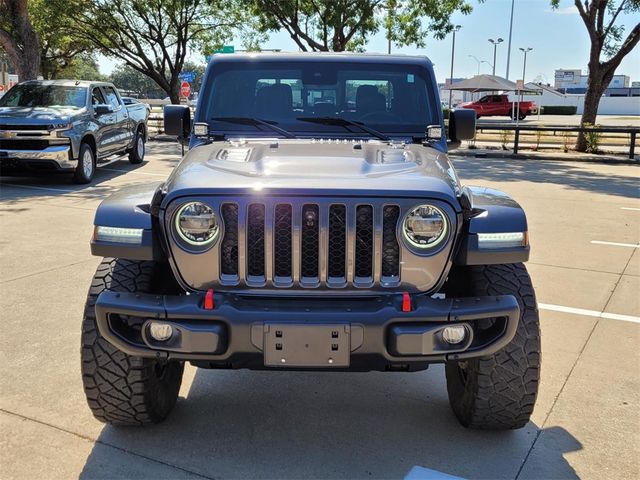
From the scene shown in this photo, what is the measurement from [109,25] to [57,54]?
12379 millimetres

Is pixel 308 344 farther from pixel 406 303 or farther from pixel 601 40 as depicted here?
pixel 601 40

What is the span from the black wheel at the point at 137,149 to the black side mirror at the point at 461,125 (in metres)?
11.4

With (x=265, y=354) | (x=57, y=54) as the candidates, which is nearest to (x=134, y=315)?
(x=265, y=354)

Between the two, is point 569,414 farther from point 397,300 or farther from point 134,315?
point 134,315

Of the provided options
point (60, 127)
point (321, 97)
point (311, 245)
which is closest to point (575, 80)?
point (60, 127)

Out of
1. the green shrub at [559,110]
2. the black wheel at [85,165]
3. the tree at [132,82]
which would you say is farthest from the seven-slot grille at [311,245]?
the tree at [132,82]

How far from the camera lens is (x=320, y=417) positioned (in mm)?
3326

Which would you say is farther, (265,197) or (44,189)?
(44,189)

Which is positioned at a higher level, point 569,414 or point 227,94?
point 227,94

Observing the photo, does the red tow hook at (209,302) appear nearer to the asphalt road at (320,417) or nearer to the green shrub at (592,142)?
the asphalt road at (320,417)

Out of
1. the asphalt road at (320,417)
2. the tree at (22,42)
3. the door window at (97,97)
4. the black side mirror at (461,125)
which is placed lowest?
the asphalt road at (320,417)

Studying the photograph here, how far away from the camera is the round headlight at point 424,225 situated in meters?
2.64

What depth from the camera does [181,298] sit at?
260 centimetres

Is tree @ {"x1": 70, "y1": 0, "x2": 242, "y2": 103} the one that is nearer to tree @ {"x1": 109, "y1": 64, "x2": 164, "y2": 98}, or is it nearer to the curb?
the curb
